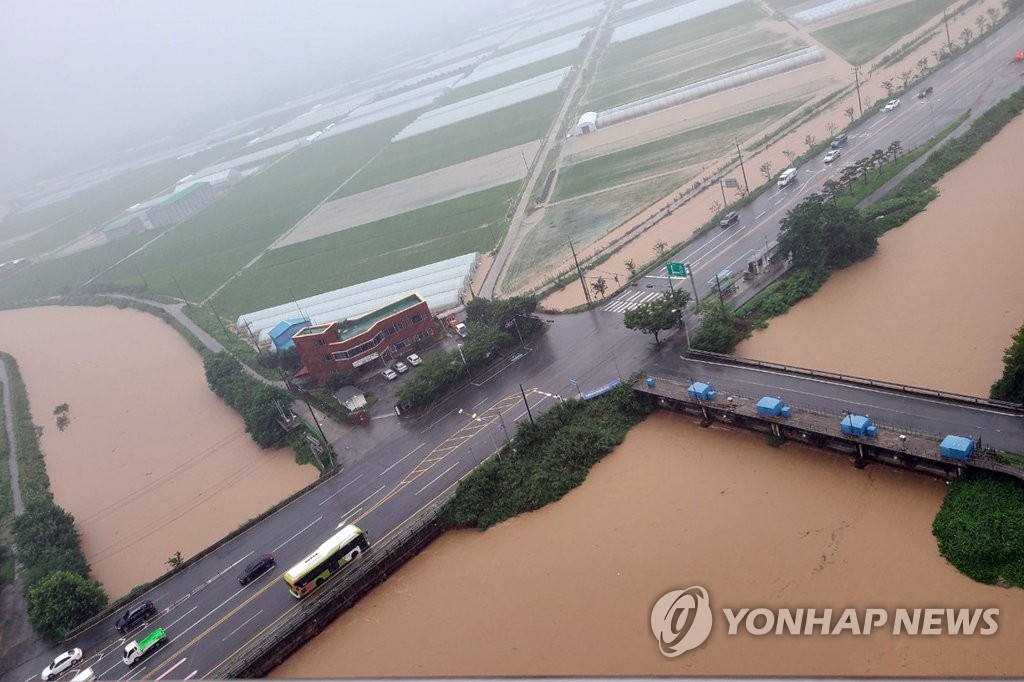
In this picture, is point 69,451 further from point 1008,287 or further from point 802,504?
point 1008,287

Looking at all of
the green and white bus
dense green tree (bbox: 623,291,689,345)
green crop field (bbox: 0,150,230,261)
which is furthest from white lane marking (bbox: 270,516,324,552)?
green crop field (bbox: 0,150,230,261)

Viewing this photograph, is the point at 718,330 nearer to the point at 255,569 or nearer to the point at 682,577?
the point at 682,577

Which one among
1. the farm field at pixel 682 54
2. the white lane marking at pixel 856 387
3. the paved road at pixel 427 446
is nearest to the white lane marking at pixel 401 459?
the paved road at pixel 427 446

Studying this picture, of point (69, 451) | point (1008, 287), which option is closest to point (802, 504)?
point (1008, 287)

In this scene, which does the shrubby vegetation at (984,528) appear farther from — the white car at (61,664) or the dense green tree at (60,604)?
the dense green tree at (60,604)

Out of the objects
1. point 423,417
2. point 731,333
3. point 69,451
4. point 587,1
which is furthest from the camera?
point 587,1

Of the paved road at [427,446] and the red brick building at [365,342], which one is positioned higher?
the red brick building at [365,342]

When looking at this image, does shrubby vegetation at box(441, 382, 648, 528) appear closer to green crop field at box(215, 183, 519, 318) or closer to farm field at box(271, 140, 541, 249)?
green crop field at box(215, 183, 519, 318)

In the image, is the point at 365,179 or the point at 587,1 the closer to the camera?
the point at 365,179
